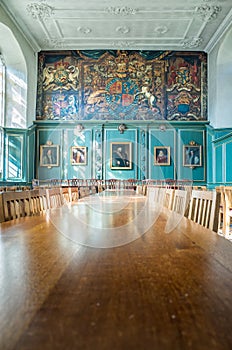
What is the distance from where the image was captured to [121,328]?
50 cm

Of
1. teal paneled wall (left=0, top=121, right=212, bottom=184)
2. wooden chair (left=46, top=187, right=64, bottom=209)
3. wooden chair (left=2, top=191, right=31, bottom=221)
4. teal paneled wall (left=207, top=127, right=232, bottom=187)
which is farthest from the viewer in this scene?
teal paneled wall (left=0, top=121, right=212, bottom=184)

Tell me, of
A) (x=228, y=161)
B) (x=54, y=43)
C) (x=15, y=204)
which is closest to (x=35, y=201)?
(x=15, y=204)

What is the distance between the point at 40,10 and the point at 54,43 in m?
2.30

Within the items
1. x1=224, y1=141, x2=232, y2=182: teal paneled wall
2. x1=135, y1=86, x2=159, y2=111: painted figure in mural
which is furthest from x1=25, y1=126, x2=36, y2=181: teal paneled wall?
x1=224, y1=141, x2=232, y2=182: teal paneled wall

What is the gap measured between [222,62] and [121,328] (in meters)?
13.5

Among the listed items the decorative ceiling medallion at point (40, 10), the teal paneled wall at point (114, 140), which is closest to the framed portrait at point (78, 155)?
the teal paneled wall at point (114, 140)

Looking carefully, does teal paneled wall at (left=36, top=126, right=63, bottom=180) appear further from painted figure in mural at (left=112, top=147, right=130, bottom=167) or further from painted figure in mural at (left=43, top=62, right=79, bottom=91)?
painted figure in mural at (left=112, top=147, right=130, bottom=167)

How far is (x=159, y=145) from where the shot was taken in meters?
13.3

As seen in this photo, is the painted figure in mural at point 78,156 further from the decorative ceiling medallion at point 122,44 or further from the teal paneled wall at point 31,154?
the decorative ceiling medallion at point 122,44

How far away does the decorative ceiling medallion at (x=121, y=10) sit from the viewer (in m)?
11.0

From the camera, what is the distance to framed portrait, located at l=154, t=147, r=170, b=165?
13258 mm

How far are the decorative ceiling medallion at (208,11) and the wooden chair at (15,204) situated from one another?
10.7m

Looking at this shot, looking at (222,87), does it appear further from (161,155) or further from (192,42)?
(161,155)

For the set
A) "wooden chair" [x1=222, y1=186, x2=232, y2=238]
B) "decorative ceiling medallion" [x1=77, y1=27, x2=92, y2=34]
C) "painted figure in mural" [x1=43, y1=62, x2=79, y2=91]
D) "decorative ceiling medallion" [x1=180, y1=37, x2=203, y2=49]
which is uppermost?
"decorative ceiling medallion" [x1=77, y1=27, x2=92, y2=34]
